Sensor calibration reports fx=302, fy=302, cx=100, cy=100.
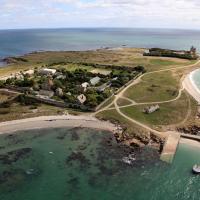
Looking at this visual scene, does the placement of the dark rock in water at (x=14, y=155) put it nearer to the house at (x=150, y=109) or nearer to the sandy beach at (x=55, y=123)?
the sandy beach at (x=55, y=123)

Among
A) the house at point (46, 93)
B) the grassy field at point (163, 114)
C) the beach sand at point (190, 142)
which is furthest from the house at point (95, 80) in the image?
the beach sand at point (190, 142)

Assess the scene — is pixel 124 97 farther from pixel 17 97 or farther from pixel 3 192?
pixel 3 192

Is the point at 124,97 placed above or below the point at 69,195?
above

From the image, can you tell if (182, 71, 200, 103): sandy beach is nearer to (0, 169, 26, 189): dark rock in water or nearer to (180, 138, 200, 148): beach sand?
(180, 138, 200, 148): beach sand

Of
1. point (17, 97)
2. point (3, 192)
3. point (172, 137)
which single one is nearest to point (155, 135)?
point (172, 137)

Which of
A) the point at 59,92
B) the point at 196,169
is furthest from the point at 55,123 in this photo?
the point at 196,169

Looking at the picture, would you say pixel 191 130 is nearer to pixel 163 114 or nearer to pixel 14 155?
pixel 163 114

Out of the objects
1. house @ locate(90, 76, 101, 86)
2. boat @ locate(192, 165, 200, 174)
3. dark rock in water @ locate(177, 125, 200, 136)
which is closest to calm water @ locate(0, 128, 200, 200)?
boat @ locate(192, 165, 200, 174)
